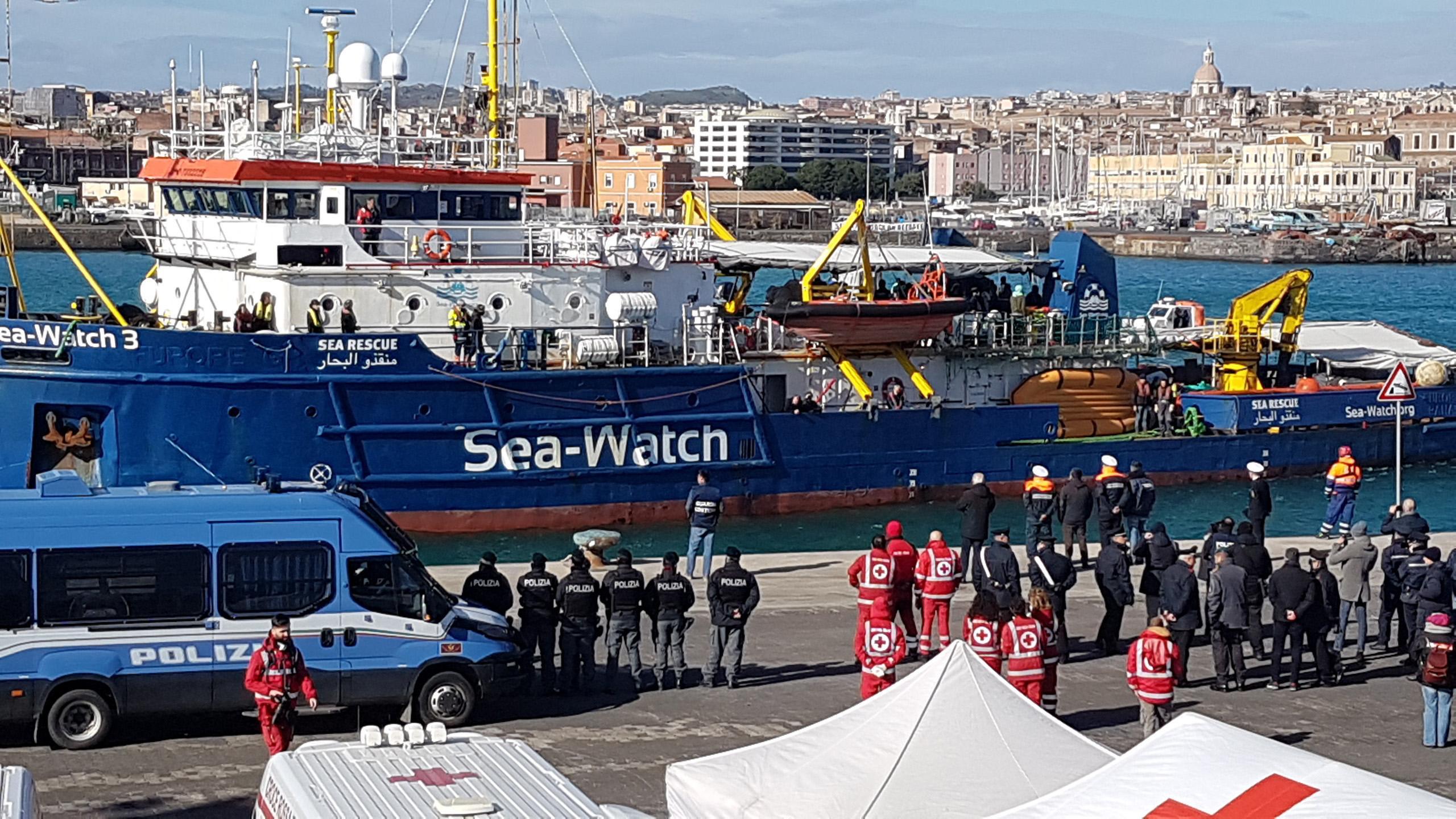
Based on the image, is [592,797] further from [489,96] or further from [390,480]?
[489,96]

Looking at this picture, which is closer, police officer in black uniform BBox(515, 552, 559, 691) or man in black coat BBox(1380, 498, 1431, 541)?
police officer in black uniform BBox(515, 552, 559, 691)

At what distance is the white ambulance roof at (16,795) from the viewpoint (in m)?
6.77

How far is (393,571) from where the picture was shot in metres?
11.8

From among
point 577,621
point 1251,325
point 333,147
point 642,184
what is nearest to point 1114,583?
point 577,621

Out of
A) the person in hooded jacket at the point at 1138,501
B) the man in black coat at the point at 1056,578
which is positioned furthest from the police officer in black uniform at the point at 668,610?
the person in hooded jacket at the point at 1138,501

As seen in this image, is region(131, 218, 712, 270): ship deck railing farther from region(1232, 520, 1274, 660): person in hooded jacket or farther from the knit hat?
the knit hat

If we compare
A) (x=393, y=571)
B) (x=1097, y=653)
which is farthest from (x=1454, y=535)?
(x=393, y=571)

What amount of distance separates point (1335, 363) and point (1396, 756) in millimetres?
22086

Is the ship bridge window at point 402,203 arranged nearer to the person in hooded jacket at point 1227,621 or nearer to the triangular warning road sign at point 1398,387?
the triangular warning road sign at point 1398,387

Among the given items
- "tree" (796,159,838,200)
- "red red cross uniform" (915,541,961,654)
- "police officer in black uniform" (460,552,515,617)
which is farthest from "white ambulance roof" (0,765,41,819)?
"tree" (796,159,838,200)

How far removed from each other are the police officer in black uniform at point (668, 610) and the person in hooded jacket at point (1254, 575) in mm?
4131

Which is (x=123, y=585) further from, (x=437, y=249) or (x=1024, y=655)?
(x=437, y=249)

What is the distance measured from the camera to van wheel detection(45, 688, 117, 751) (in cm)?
1119

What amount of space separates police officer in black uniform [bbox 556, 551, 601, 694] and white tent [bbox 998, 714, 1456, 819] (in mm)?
5468
